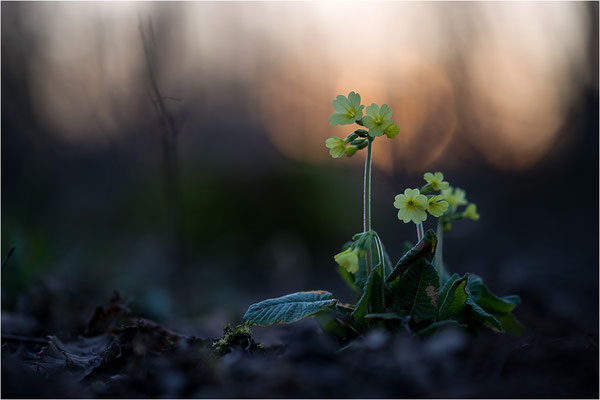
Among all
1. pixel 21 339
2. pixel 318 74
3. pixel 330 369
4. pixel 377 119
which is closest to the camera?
pixel 330 369

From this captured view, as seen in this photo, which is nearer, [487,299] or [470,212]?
[487,299]

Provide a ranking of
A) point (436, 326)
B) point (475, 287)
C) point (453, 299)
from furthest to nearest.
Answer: point (475, 287) < point (453, 299) < point (436, 326)

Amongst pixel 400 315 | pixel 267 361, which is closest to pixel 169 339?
pixel 267 361

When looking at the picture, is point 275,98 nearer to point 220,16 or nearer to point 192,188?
point 220,16

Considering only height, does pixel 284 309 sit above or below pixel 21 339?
above

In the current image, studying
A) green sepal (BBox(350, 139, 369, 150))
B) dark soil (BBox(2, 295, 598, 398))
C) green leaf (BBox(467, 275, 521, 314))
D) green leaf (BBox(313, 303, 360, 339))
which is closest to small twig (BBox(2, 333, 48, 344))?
dark soil (BBox(2, 295, 598, 398))

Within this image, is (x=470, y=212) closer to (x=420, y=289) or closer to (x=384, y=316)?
(x=420, y=289)

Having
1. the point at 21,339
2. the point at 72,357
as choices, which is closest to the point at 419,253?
the point at 72,357
